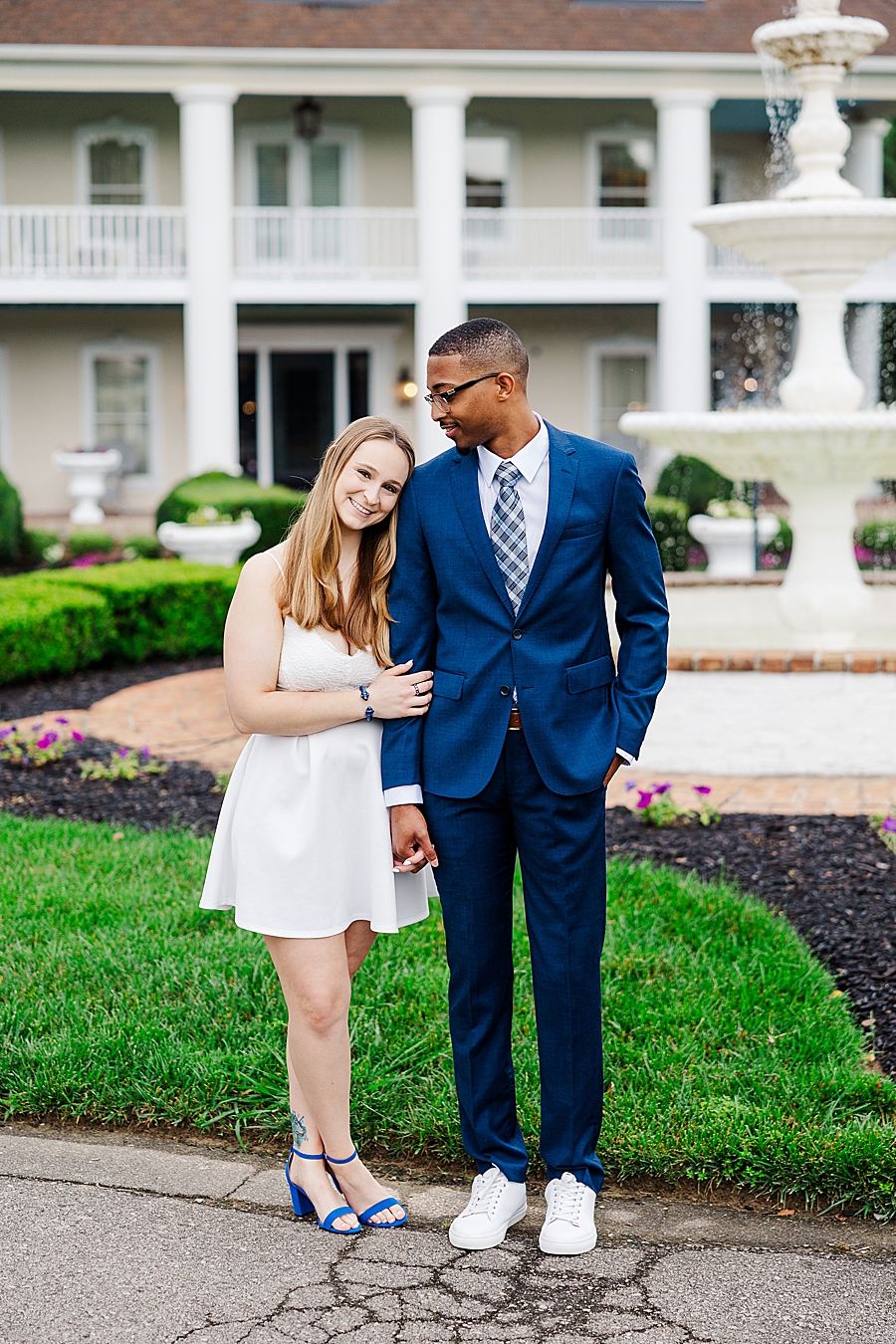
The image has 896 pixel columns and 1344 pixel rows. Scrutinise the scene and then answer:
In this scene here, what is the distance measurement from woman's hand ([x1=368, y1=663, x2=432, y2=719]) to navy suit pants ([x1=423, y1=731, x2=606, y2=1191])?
0.64ft

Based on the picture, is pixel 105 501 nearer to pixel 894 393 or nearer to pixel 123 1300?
pixel 894 393

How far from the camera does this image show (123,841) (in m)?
5.91

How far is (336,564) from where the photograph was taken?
3113mm

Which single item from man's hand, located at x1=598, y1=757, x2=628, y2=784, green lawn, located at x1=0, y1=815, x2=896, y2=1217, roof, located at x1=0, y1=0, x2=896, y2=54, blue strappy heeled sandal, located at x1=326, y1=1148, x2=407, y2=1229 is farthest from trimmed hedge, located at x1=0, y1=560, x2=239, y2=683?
roof, located at x1=0, y1=0, x2=896, y2=54

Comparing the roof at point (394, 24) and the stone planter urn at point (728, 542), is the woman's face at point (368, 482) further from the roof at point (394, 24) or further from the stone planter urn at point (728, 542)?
the roof at point (394, 24)

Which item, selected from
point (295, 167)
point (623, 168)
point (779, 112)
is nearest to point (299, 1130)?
point (779, 112)

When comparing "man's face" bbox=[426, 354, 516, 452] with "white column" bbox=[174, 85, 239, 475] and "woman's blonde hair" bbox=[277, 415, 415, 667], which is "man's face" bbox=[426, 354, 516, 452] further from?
"white column" bbox=[174, 85, 239, 475]

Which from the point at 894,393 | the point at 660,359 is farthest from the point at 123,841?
the point at 894,393

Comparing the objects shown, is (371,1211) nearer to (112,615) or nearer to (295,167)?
(112,615)

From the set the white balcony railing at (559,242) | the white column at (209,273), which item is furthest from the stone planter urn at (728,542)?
the white balcony railing at (559,242)

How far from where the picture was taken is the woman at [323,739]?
3080 millimetres

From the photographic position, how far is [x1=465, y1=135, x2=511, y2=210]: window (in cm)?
2181

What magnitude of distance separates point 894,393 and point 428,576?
70.8 ft

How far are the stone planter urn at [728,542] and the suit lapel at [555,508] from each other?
11.5 metres
